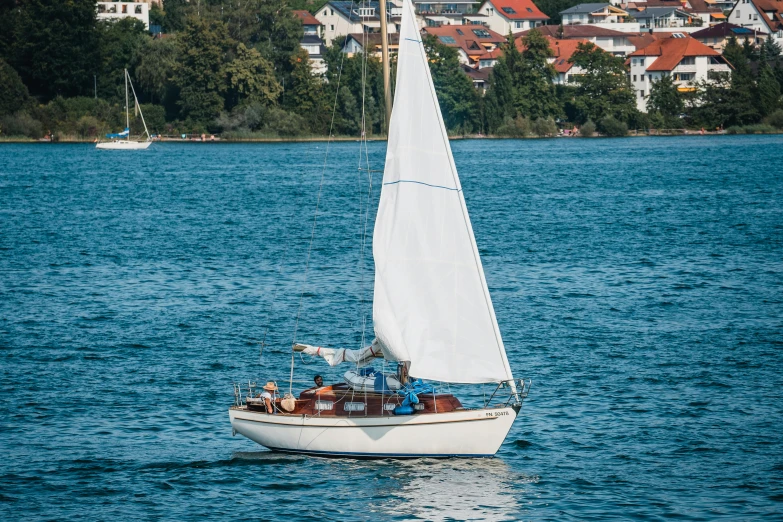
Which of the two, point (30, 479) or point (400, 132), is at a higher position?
point (400, 132)

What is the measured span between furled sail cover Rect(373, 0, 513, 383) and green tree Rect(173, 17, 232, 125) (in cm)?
→ 16597

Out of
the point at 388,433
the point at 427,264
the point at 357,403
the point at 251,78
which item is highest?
the point at 251,78

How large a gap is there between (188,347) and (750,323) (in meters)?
24.1

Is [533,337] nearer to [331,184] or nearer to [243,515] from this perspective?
[243,515]

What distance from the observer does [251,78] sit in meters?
191

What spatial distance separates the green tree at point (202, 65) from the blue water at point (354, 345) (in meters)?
88.5

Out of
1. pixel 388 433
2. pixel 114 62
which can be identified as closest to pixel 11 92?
pixel 114 62

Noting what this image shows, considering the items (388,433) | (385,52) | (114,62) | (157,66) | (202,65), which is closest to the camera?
(385,52)

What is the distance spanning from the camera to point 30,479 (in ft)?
98.7

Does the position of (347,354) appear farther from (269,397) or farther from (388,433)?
(388,433)

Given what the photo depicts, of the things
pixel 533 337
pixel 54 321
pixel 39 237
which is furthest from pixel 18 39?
pixel 533 337

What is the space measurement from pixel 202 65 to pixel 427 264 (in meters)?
167

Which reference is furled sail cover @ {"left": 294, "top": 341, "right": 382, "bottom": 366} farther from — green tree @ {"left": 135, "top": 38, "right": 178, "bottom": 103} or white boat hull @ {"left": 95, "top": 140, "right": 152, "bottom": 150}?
green tree @ {"left": 135, "top": 38, "right": 178, "bottom": 103}

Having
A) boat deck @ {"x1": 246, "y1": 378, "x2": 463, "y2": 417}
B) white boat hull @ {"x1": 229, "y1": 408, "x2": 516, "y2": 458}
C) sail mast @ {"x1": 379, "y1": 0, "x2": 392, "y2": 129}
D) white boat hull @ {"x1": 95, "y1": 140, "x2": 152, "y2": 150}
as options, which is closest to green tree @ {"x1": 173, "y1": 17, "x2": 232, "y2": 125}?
white boat hull @ {"x1": 95, "y1": 140, "x2": 152, "y2": 150}
